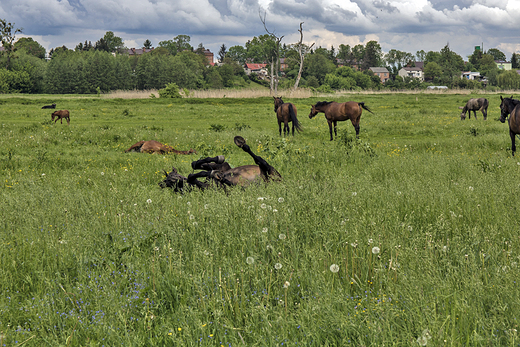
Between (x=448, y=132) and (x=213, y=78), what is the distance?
115m

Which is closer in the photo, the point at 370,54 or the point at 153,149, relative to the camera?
the point at 153,149

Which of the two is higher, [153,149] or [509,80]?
[509,80]

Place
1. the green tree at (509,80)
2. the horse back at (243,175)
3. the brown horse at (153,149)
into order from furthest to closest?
the green tree at (509,80) < the brown horse at (153,149) < the horse back at (243,175)

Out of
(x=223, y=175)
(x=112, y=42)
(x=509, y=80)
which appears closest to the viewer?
(x=223, y=175)

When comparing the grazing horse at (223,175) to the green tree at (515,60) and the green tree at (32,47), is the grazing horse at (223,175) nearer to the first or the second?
the green tree at (32,47)

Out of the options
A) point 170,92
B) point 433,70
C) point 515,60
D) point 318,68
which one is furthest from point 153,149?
point 515,60

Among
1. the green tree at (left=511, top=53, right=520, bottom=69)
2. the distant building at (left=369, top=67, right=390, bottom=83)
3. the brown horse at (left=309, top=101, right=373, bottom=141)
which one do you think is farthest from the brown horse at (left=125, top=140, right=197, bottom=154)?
the green tree at (left=511, top=53, right=520, bottom=69)

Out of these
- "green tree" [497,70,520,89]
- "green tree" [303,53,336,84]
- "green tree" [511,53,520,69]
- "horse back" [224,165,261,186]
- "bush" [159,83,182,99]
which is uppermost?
"green tree" [511,53,520,69]

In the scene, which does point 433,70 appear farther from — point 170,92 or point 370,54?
point 170,92

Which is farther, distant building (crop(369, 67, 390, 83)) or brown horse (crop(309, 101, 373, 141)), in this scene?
distant building (crop(369, 67, 390, 83))

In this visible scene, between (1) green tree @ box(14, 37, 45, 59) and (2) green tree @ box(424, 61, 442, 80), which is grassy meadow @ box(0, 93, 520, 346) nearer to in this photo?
(2) green tree @ box(424, 61, 442, 80)

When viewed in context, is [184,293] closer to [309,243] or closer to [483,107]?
[309,243]

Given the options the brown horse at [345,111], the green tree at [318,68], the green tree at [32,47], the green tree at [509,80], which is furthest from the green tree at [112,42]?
the brown horse at [345,111]

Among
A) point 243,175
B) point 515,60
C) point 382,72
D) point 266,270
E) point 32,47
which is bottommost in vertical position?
point 266,270
